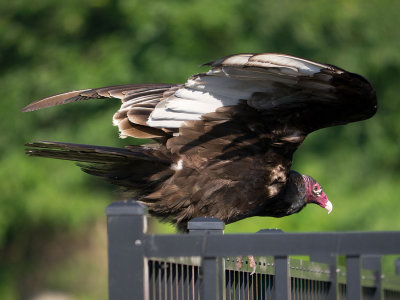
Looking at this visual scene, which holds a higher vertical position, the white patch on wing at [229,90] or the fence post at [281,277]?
the white patch on wing at [229,90]

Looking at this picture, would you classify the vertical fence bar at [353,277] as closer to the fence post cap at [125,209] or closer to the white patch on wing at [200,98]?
the fence post cap at [125,209]

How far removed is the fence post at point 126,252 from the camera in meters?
1.69

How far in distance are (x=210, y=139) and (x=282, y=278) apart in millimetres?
1799

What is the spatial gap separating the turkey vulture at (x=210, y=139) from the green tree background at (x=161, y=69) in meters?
4.19

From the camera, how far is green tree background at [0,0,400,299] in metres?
8.45

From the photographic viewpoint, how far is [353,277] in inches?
72.0

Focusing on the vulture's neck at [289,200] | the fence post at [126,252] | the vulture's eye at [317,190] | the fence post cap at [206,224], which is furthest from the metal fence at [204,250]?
the vulture's eye at [317,190]

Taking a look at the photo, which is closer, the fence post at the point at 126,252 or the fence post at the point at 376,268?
the fence post at the point at 126,252

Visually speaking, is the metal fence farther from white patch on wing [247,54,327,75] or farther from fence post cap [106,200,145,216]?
white patch on wing [247,54,327,75]

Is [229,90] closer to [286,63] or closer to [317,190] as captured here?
[286,63]

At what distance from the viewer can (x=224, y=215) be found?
3.76m

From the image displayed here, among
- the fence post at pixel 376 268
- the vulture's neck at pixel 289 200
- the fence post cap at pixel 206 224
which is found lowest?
the fence post at pixel 376 268

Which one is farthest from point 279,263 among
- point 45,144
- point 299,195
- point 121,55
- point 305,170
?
point 121,55

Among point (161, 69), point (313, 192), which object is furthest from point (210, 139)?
point (161, 69)
